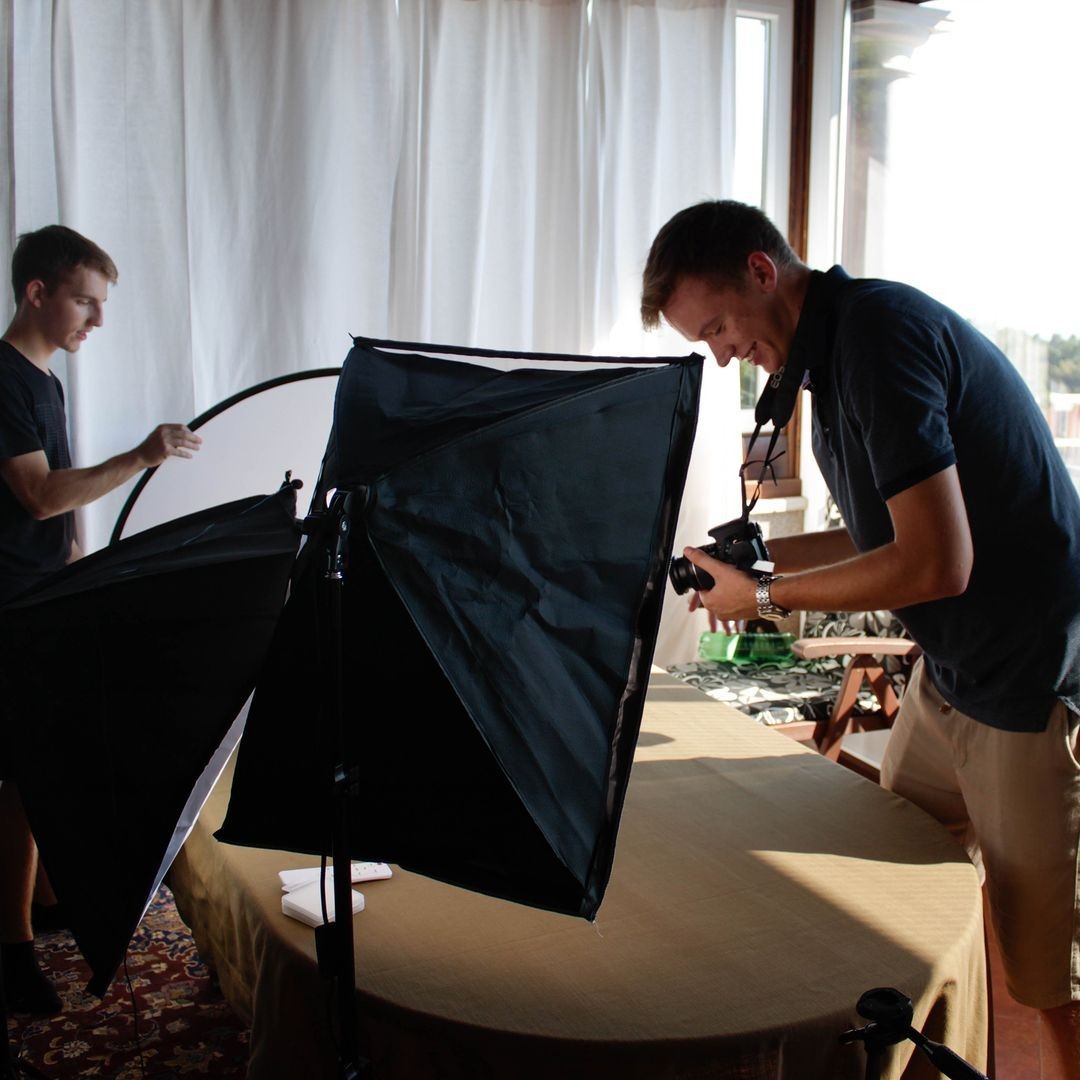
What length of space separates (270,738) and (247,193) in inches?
106

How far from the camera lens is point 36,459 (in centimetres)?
247

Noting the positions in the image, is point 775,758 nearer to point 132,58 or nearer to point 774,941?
point 774,941

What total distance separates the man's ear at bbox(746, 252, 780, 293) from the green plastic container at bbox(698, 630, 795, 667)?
2242 millimetres

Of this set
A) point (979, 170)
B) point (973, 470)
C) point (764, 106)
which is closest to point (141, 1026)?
point (973, 470)

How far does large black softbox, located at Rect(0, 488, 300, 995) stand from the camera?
0.98m

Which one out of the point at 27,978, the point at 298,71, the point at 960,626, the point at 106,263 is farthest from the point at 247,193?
the point at 960,626

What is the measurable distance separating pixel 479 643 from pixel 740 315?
106 centimetres

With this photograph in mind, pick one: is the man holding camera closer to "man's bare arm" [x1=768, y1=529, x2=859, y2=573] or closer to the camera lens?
the camera lens

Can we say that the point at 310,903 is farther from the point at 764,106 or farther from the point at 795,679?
the point at 764,106

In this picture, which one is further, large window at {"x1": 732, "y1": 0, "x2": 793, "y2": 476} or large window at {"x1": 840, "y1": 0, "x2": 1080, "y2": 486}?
large window at {"x1": 732, "y1": 0, "x2": 793, "y2": 476}

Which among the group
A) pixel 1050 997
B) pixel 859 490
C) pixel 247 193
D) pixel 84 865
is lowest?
pixel 1050 997

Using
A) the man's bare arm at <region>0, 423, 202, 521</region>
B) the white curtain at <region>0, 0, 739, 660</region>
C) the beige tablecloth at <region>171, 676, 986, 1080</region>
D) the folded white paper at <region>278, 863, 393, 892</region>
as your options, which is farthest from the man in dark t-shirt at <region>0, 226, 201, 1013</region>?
the folded white paper at <region>278, 863, 393, 892</region>

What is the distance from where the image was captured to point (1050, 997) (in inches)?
64.3

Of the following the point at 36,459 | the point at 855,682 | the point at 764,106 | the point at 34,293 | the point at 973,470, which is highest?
the point at 764,106
